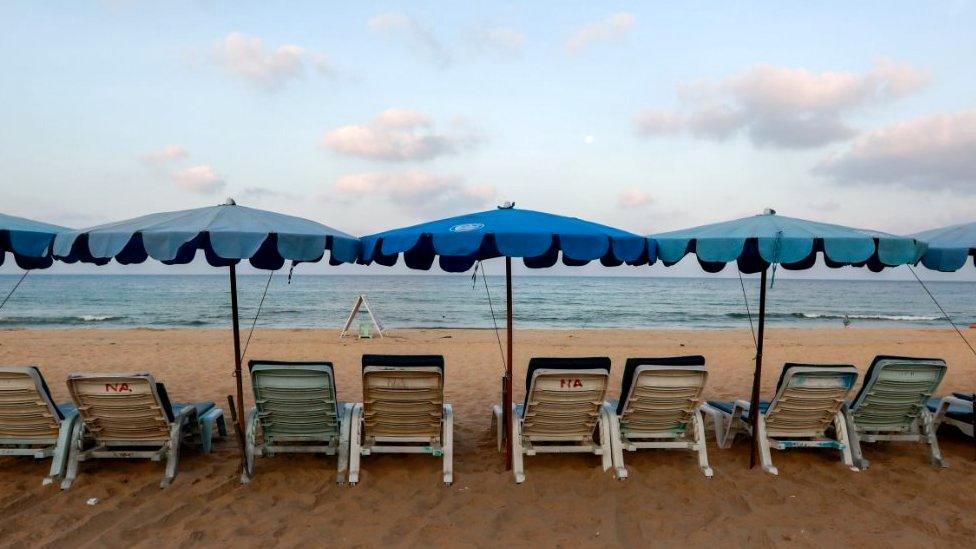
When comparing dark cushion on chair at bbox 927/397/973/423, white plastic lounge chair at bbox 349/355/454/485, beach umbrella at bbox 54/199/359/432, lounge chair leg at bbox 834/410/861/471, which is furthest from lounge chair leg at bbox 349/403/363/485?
dark cushion on chair at bbox 927/397/973/423

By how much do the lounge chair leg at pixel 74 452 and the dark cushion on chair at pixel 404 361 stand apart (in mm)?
2198

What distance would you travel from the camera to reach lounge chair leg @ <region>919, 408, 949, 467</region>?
446 centimetres

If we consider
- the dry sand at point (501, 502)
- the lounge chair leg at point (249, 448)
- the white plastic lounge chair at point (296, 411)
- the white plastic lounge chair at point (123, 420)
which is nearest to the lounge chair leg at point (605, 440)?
the dry sand at point (501, 502)

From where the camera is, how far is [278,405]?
410 centimetres

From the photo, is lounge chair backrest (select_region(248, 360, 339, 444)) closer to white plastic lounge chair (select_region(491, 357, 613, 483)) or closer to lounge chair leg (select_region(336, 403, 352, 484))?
lounge chair leg (select_region(336, 403, 352, 484))

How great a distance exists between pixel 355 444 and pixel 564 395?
1.61m

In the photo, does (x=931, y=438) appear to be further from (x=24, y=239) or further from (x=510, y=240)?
(x=24, y=239)

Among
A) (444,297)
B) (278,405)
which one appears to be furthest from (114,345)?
(444,297)

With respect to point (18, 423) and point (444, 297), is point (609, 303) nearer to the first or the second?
point (444, 297)

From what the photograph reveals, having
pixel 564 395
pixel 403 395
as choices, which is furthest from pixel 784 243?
pixel 403 395

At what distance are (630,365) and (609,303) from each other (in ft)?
123

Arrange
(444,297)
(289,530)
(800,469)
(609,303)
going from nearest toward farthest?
(289,530) → (800,469) → (609,303) → (444,297)

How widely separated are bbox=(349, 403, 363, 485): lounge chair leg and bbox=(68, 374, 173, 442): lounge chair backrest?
4.38 feet

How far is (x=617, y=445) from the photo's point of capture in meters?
4.25
